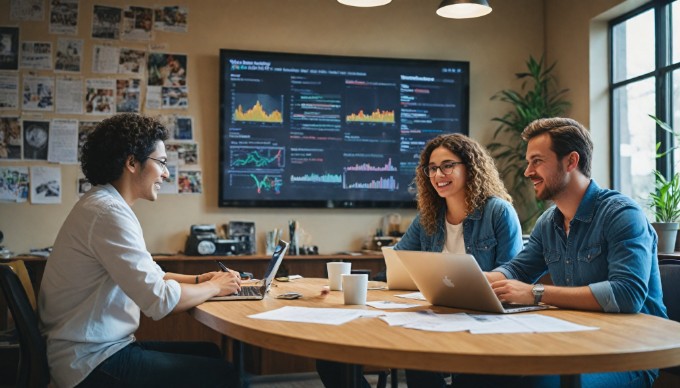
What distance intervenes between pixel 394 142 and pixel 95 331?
3.43 metres

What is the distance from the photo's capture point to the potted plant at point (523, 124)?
529cm

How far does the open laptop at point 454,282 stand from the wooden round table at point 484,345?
0.19m

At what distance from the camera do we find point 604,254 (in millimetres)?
2146

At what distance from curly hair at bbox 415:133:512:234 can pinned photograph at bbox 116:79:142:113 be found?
242 cm

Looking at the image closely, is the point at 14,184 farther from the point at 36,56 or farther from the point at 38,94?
the point at 36,56

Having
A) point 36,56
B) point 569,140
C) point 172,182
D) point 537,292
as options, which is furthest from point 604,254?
point 36,56

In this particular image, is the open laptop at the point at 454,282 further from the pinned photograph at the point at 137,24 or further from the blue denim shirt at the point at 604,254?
the pinned photograph at the point at 137,24

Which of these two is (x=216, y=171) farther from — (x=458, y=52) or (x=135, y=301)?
(x=135, y=301)

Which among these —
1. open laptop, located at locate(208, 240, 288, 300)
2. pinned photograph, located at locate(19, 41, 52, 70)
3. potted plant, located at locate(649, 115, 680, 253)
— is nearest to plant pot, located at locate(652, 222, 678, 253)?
potted plant, located at locate(649, 115, 680, 253)

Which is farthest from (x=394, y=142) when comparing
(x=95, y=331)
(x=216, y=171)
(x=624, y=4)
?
(x=95, y=331)

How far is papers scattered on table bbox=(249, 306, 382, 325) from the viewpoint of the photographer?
1.81m

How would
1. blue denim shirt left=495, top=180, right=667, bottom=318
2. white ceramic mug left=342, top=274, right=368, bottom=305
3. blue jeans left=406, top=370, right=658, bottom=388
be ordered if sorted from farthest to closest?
white ceramic mug left=342, top=274, right=368, bottom=305
blue denim shirt left=495, top=180, right=667, bottom=318
blue jeans left=406, top=370, right=658, bottom=388

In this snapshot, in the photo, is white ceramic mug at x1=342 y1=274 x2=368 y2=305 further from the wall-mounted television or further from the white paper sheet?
the wall-mounted television

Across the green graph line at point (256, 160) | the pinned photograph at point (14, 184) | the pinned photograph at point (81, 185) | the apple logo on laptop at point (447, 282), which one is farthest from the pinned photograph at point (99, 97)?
the apple logo on laptop at point (447, 282)
